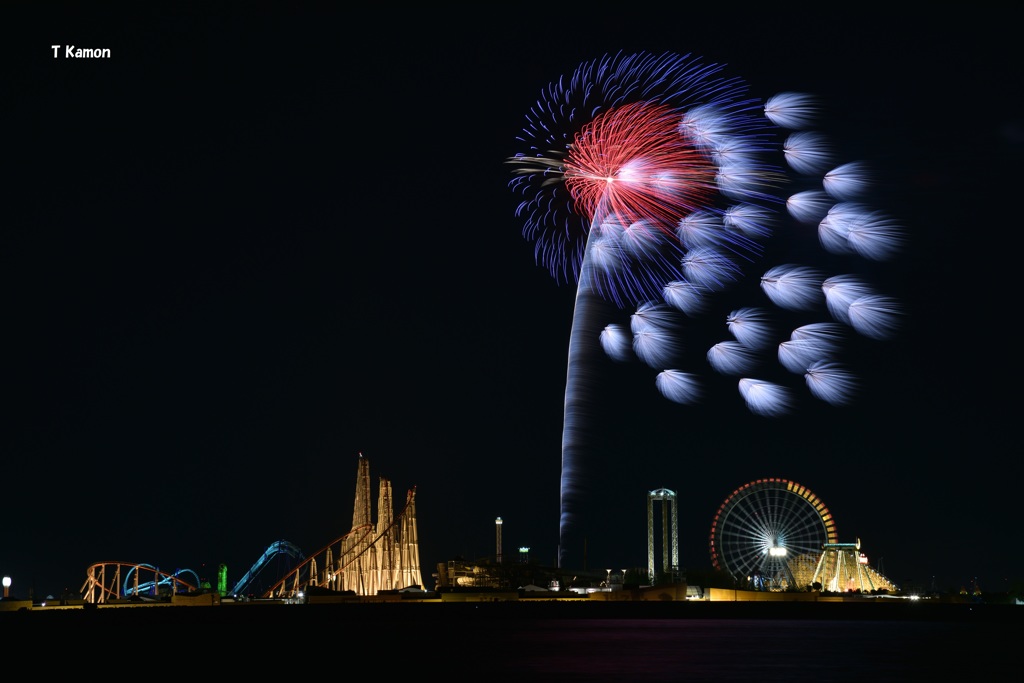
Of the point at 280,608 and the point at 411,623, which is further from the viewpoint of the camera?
the point at 280,608

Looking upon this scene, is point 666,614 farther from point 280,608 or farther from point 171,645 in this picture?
point 171,645

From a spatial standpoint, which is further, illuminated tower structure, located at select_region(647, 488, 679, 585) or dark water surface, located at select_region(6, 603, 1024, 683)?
illuminated tower structure, located at select_region(647, 488, 679, 585)

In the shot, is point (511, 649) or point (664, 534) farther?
point (664, 534)

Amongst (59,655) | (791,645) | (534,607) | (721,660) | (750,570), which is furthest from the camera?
(750,570)

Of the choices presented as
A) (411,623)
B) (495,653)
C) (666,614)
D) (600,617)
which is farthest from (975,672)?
(666,614)

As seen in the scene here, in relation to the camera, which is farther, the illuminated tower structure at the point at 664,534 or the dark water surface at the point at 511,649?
the illuminated tower structure at the point at 664,534

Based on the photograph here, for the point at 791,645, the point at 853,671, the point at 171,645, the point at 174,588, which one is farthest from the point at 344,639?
the point at 174,588

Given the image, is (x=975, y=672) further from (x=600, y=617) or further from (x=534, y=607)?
(x=534, y=607)

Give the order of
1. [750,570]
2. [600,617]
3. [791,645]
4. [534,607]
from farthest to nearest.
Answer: [750,570]
[534,607]
[600,617]
[791,645]

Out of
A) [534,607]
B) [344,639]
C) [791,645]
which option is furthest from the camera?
[534,607]
